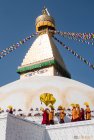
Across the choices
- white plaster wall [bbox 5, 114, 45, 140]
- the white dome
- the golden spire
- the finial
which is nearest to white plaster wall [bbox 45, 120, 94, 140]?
white plaster wall [bbox 5, 114, 45, 140]

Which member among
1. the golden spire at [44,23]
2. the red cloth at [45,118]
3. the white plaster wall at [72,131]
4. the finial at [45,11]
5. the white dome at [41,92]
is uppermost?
the finial at [45,11]

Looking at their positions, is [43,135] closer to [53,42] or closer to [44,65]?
[44,65]

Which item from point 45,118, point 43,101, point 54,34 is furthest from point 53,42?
point 45,118

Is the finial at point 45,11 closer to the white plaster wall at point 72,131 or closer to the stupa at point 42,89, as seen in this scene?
the stupa at point 42,89

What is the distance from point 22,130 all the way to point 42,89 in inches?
279

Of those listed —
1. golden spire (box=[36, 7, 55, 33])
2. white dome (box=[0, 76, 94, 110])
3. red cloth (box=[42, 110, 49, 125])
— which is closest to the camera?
red cloth (box=[42, 110, 49, 125])

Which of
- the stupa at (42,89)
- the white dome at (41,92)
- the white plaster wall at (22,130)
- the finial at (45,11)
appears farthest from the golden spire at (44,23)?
the white plaster wall at (22,130)

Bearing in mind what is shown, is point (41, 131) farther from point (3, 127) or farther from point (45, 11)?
point (45, 11)

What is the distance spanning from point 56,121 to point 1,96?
478 cm

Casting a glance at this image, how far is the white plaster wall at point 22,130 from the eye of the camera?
10.9 meters

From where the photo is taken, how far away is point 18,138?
11.2 m

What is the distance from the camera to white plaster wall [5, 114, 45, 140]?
10.9 m

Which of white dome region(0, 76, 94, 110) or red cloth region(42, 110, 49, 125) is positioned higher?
white dome region(0, 76, 94, 110)

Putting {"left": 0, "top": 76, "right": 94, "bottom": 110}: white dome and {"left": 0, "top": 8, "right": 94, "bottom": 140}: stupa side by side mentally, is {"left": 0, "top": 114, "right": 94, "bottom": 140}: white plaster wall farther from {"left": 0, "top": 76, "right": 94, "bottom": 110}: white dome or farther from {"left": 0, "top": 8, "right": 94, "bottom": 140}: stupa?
{"left": 0, "top": 76, "right": 94, "bottom": 110}: white dome
